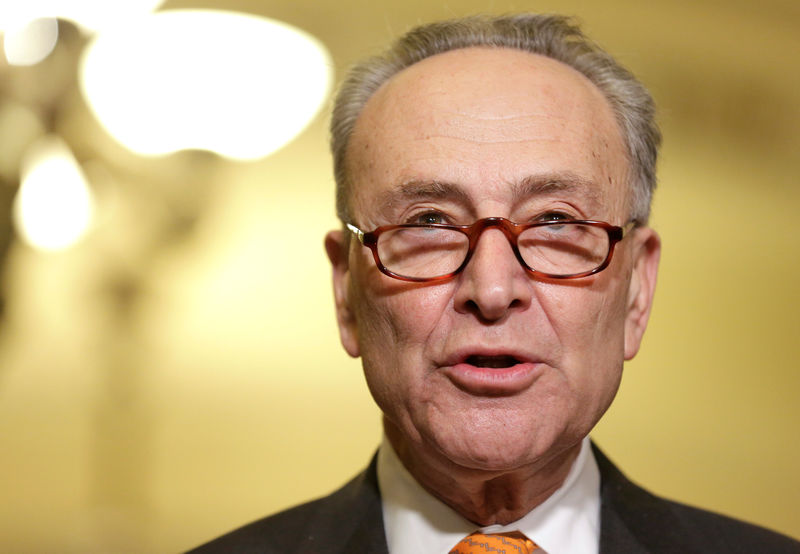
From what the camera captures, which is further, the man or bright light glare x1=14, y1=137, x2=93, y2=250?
bright light glare x1=14, y1=137, x2=93, y2=250

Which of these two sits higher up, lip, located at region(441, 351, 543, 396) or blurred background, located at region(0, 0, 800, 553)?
lip, located at region(441, 351, 543, 396)

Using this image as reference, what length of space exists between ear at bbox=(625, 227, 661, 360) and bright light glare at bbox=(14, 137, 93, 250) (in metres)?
2.11

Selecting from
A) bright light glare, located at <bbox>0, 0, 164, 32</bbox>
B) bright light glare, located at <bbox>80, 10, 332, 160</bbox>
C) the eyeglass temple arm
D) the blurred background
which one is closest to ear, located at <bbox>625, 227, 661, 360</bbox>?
the eyeglass temple arm

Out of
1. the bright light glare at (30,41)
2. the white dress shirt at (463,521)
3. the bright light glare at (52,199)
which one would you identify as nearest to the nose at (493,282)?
the white dress shirt at (463,521)

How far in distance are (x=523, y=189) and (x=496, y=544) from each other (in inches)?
21.7

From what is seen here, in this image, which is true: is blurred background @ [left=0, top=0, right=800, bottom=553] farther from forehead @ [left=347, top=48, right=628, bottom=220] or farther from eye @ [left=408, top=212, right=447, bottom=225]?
eye @ [left=408, top=212, right=447, bottom=225]

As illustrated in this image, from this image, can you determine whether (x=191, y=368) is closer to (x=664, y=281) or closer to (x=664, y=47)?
(x=664, y=281)

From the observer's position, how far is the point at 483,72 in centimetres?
153

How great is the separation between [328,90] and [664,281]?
1.33 m

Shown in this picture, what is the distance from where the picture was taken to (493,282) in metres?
1.36

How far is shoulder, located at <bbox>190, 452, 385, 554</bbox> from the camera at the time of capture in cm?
159

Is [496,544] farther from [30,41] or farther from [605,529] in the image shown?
[30,41]

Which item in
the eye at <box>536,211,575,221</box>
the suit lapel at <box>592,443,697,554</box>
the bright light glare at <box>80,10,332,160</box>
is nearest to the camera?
the eye at <box>536,211,575,221</box>

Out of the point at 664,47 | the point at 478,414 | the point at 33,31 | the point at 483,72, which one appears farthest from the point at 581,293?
the point at 33,31
